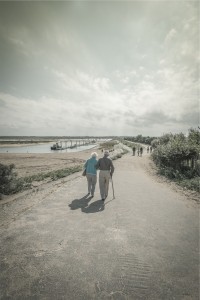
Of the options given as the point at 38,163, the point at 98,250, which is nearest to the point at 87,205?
the point at 98,250

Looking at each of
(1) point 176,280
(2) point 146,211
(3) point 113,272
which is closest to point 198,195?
(2) point 146,211

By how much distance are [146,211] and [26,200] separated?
4.98 meters

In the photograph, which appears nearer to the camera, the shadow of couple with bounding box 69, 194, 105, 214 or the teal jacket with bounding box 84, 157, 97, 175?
the shadow of couple with bounding box 69, 194, 105, 214

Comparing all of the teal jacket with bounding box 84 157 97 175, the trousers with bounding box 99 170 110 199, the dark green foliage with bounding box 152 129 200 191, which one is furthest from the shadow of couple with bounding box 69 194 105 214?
the dark green foliage with bounding box 152 129 200 191

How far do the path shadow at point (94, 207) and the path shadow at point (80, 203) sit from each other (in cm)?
24

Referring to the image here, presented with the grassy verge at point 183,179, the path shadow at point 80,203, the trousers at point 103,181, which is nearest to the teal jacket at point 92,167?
the trousers at point 103,181

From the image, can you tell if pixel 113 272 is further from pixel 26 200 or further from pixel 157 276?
pixel 26 200

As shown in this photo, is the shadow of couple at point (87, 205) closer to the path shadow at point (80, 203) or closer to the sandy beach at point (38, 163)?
the path shadow at point (80, 203)

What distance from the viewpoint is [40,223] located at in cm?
544

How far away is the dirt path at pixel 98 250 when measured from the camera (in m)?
3.11

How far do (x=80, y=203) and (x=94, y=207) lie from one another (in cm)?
74

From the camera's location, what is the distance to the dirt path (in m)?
3.11

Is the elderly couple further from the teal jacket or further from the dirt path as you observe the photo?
the dirt path

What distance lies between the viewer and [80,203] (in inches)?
289
